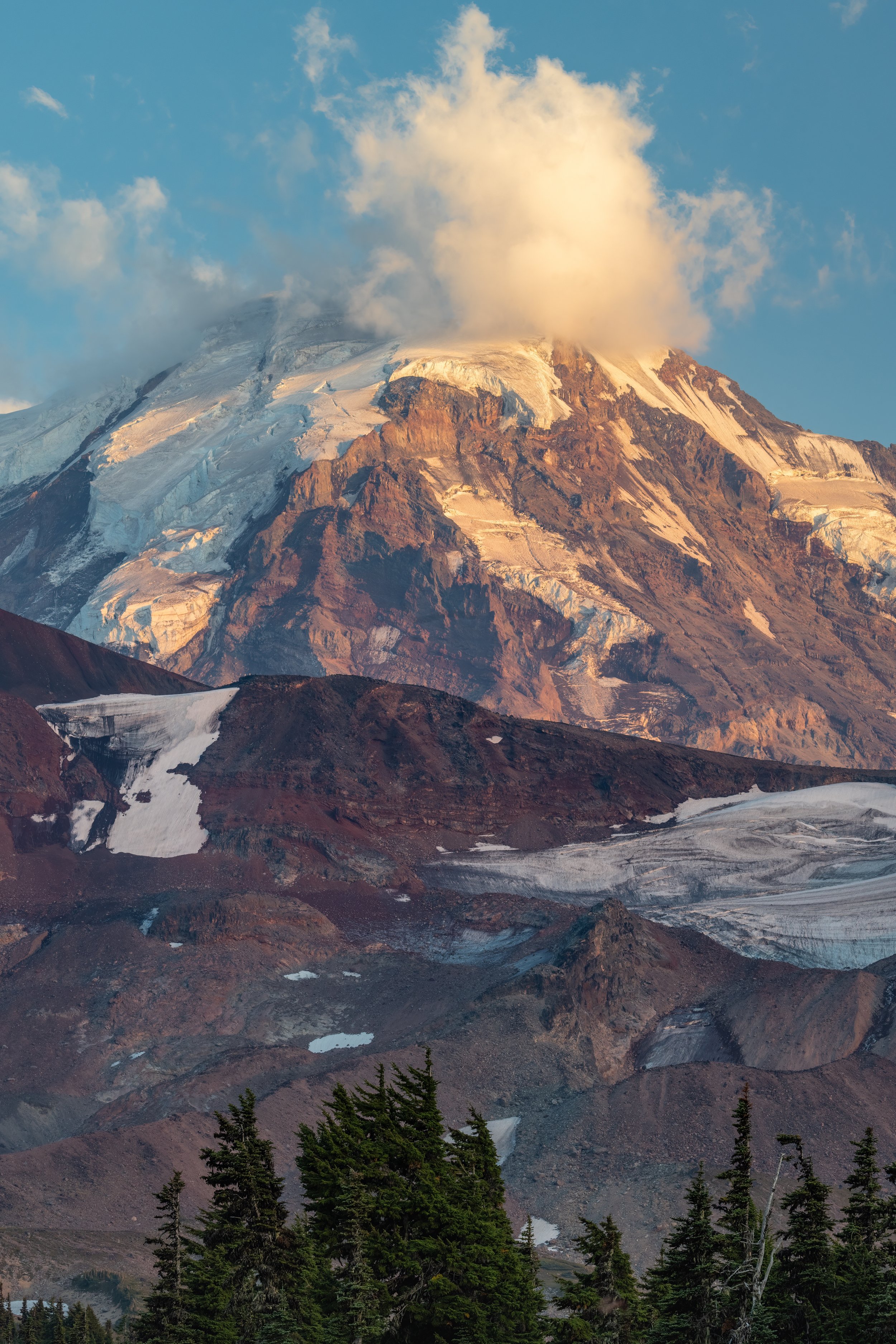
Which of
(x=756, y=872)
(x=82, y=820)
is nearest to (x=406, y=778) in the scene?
(x=82, y=820)

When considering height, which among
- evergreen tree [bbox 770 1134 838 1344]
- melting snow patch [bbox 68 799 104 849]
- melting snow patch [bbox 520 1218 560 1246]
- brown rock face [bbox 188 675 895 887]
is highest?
brown rock face [bbox 188 675 895 887]

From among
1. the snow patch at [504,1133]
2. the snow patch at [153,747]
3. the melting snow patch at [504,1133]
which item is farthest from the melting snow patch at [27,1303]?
the snow patch at [153,747]

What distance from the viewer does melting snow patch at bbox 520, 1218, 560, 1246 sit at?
51250 millimetres

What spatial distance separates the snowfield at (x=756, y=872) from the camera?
86125mm

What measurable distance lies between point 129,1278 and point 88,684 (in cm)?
7679

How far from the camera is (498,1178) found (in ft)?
76.1

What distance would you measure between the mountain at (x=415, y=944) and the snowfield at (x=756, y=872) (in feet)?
0.90

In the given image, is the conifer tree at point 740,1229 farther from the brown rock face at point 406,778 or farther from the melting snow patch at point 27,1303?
the brown rock face at point 406,778

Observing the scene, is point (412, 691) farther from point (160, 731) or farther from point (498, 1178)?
point (498, 1178)

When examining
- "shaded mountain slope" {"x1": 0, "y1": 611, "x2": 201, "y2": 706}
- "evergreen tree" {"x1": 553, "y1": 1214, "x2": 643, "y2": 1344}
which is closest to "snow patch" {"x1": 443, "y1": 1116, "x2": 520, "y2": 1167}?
"evergreen tree" {"x1": 553, "y1": 1214, "x2": 643, "y2": 1344}

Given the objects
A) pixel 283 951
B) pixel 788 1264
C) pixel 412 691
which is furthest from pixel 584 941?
pixel 788 1264

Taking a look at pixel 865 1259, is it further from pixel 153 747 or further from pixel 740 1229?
pixel 153 747

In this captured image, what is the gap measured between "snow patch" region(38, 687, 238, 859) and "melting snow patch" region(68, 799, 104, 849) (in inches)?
66.0

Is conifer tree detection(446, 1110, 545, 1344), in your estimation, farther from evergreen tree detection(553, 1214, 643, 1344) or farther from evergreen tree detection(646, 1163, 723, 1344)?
evergreen tree detection(646, 1163, 723, 1344)
